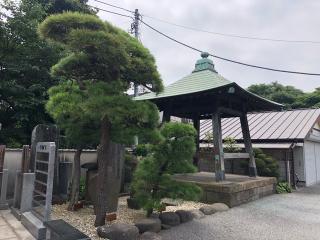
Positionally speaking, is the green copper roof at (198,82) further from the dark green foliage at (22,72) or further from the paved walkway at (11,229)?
the paved walkway at (11,229)

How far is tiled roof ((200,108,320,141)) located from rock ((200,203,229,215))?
755 cm

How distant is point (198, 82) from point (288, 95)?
99.8 feet

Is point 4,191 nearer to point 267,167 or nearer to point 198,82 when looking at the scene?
point 198,82

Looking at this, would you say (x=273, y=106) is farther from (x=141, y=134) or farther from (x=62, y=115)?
(x=62, y=115)

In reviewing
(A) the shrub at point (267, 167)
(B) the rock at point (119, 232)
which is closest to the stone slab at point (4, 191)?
(B) the rock at point (119, 232)

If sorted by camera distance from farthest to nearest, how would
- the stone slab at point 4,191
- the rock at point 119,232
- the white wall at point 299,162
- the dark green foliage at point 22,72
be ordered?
the white wall at point 299,162 → the dark green foliage at point 22,72 → the stone slab at point 4,191 → the rock at point 119,232

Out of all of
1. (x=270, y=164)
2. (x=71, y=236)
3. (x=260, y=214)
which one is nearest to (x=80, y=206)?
(x=71, y=236)

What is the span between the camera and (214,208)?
7332mm

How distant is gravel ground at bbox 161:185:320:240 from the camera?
17.9ft

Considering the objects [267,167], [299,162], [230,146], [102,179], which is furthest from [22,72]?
[299,162]

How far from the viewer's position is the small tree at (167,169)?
586 centimetres

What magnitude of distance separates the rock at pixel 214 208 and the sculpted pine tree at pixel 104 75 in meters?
2.73

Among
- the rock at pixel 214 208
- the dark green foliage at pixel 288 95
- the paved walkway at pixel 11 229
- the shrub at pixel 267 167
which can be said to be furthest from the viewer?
the dark green foliage at pixel 288 95

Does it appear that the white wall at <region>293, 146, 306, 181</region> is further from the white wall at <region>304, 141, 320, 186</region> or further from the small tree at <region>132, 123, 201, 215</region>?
the small tree at <region>132, 123, 201, 215</region>
